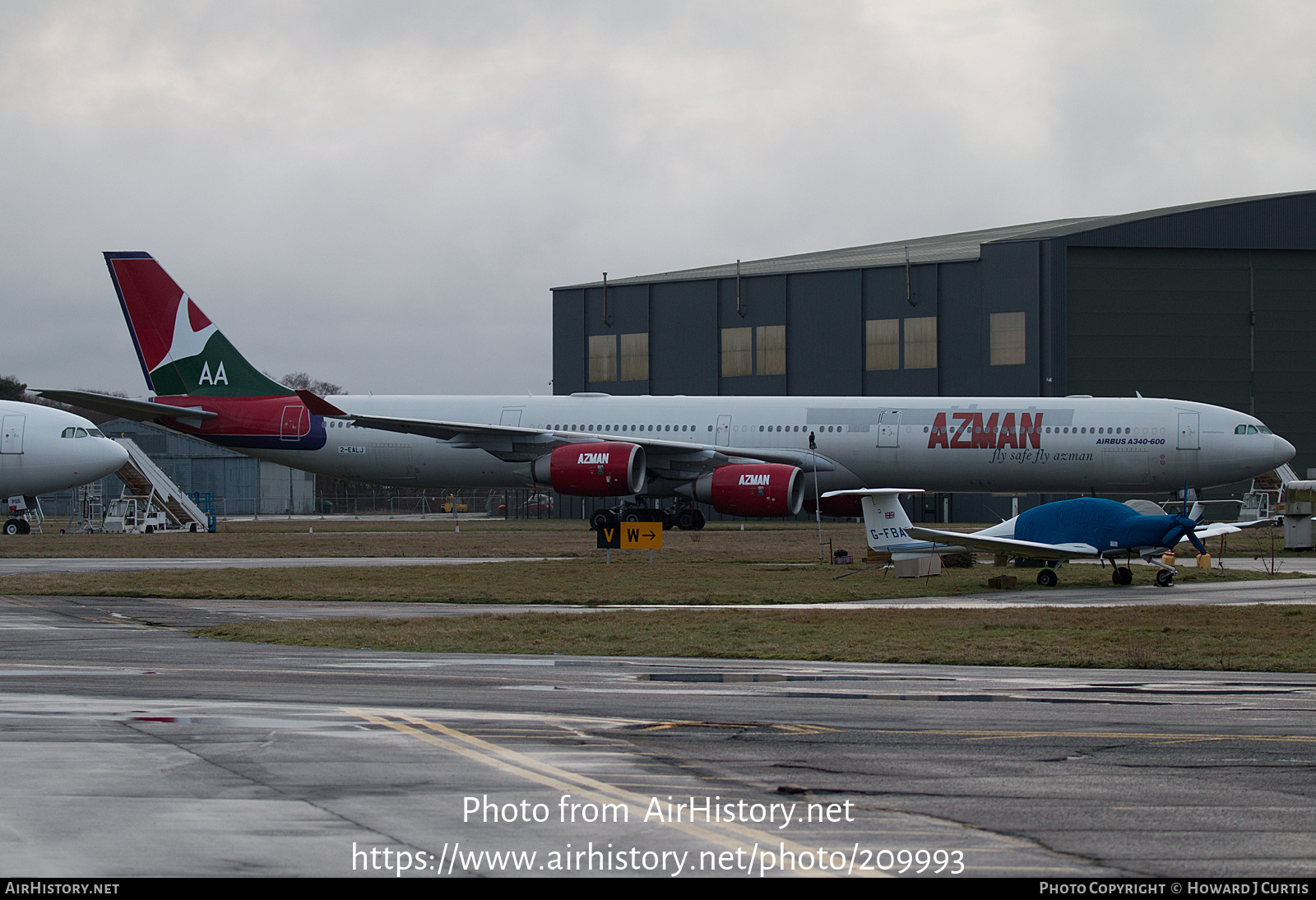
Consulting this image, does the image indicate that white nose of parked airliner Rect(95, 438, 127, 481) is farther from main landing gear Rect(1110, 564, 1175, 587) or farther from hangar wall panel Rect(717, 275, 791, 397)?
main landing gear Rect(1110, 564, 1175, 587)

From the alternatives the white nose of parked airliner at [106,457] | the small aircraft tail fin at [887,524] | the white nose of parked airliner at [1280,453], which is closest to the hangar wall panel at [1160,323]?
the white nose of parked airliner at [1280,453]

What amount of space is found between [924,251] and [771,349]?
1071cm

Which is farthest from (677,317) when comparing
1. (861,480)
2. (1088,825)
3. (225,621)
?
(1088,825)

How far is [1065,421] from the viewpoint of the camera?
125 ft

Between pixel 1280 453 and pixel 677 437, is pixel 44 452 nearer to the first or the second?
pixel 677 437

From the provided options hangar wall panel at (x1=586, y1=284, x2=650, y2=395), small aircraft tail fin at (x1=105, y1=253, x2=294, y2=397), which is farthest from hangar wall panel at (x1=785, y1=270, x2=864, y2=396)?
small aircraft tail fin at (x1=105, y1=253, x2=294, y2=397)

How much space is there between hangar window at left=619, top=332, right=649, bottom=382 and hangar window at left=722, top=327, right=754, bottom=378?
13.8ft

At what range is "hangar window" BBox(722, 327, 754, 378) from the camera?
63.9 m

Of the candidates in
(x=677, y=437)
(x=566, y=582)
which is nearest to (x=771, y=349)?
(x=677, y=437)

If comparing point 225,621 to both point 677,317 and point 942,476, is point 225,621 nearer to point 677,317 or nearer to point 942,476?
point 942,476

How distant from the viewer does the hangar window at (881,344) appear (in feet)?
199

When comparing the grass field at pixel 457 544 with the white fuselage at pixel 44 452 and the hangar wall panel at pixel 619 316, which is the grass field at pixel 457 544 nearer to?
the white fuselage at pixel 44 452

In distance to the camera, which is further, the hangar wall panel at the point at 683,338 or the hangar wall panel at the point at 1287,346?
the hangar wall panel at the point at 683,338

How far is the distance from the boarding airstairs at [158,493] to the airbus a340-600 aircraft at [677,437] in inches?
243
